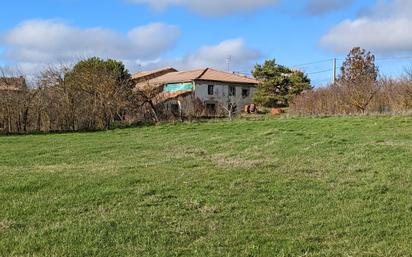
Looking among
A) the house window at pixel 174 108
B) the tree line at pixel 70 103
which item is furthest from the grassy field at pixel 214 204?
the house window at pixel 174 108

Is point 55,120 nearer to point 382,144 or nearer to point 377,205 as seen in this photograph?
point 382,144

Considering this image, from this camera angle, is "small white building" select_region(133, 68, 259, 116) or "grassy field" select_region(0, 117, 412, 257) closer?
"grassy field" select_region(0, 117, 412, 257)

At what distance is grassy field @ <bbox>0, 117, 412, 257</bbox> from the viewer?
495 centimetres

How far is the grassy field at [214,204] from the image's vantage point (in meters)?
4.95

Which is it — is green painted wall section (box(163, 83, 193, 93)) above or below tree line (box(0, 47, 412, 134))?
above

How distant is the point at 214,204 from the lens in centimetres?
666

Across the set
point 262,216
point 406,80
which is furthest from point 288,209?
point 406,80

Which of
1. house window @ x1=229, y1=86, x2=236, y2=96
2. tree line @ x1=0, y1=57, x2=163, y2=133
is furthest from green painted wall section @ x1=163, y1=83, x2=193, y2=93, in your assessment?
tree line @ x1=0, y1=57, x2=163, y2=133

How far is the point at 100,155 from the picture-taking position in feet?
42.2

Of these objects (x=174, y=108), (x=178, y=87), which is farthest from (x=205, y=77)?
(x=174, y=108)

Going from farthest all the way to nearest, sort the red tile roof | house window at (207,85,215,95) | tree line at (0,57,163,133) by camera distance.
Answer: house window at (207,85,215,95)
the red tile roof
tree line at (0,57,163,133)

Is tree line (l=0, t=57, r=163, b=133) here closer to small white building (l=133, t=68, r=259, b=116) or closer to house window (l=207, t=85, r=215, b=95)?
small white building (l=133, t=68, r=259, b=116)

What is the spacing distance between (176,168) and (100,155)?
3.54 metres

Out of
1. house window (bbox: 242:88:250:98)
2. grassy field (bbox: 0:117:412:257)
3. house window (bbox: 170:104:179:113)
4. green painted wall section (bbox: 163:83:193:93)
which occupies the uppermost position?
green painted wall section (bbox: 163:83:193:93)
